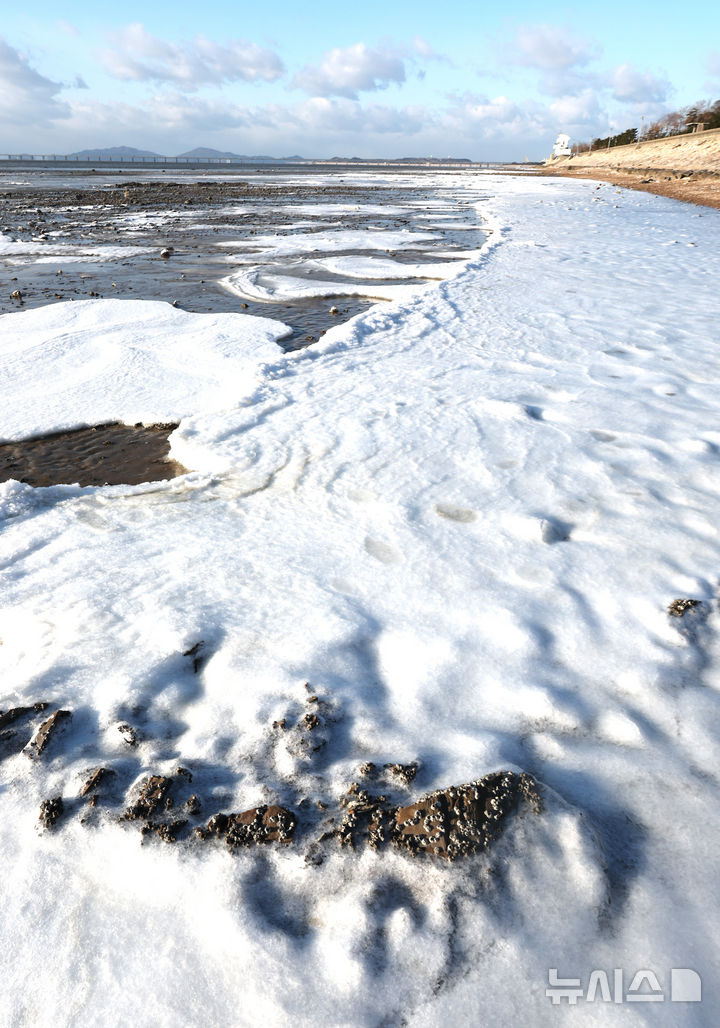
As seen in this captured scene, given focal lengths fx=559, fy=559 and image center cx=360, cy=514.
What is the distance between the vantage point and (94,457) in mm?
3945

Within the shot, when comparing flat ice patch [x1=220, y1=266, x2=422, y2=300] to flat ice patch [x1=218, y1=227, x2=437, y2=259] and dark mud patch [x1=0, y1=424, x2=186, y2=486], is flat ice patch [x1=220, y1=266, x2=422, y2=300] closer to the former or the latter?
flat ice patch [x1=218, y1=227, x2=437, y2=259]

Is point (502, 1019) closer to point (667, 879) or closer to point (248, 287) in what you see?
point (667, 879)

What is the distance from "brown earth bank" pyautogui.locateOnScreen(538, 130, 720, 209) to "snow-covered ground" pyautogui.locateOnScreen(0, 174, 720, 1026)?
2290cm

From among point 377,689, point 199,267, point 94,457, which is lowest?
point 94,457

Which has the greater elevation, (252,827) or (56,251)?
(56,251)

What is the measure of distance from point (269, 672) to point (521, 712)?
894 mm

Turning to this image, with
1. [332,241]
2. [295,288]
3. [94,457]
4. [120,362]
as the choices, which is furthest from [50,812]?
[332,241]

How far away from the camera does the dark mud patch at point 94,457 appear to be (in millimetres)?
3658

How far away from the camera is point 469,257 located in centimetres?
1107

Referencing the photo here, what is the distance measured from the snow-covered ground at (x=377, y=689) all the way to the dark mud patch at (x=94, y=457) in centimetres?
24

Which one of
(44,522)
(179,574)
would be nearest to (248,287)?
(44,522)

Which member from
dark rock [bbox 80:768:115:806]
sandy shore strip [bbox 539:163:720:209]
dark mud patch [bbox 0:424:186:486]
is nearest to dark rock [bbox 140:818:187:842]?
dark rock [bbox 80:768:115:806]

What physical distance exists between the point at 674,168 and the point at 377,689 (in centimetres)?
5130

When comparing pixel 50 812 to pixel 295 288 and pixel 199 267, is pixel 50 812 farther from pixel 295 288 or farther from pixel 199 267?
pixel 199 267
